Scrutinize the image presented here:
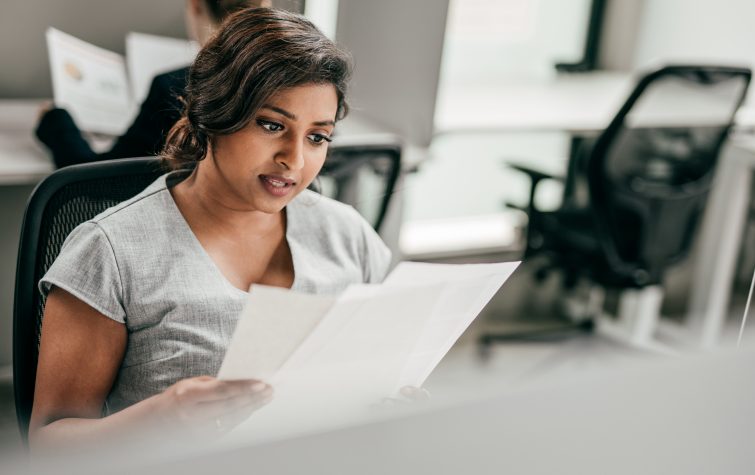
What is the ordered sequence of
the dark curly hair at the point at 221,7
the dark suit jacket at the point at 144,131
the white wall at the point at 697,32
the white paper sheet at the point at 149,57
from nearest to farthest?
1. the dark suit jacket at the point at 144,131
2. the dark curly hair at the point at 221,7
3. the white paper sheet at the point at 149,57
4. the white wall at the point at 697,32

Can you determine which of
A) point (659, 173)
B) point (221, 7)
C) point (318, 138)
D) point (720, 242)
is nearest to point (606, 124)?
point (659, 173)

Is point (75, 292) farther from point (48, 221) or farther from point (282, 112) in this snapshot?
point (282, 112)

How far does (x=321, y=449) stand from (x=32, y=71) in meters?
2.26

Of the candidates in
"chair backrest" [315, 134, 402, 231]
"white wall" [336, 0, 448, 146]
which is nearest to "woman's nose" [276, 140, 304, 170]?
"chair backrest" [315, 134, 402, 231]

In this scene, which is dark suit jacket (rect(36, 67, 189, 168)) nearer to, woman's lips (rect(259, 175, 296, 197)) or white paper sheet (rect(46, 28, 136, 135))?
white paper sheet (rect(46, 28, 136, 135))

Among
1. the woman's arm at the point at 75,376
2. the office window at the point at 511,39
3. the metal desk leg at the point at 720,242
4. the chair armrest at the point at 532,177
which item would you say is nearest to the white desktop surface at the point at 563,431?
the woman's arm at the point at 75,376

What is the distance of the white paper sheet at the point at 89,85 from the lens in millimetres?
1996

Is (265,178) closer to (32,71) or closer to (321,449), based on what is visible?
(321,449)

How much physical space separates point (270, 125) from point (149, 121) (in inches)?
24.3

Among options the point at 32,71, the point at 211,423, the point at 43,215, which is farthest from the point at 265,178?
the point at 32,71

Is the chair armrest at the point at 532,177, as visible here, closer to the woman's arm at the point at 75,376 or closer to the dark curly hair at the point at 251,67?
the dark curly hair at the point at 251,67

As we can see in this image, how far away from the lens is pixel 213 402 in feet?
2.32

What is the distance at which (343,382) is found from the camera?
65 cm

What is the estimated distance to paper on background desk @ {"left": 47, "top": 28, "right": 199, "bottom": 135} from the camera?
2.01 metres
